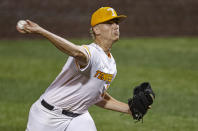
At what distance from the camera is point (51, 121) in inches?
178

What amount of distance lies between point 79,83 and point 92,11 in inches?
568

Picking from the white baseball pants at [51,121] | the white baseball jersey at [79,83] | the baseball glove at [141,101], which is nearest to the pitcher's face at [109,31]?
the white baseball jersey at [79,83]

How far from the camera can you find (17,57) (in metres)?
14.4

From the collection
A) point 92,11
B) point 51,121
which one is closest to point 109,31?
point 51,121

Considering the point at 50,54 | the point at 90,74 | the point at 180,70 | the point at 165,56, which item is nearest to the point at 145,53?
the point at 165,56

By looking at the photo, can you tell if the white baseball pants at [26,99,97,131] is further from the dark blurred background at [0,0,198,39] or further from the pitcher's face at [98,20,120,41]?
the dark blurred background at [0,0,198,39]

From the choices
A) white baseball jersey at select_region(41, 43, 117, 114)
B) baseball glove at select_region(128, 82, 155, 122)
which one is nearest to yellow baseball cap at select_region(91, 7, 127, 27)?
white baseball jersey at select_region(41, 43, 117, 114)

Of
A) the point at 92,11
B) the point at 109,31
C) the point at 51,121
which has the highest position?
the point at 109,31

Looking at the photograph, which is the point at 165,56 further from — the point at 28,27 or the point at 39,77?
the point at 28,27

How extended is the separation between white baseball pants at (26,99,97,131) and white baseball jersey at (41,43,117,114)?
0.34ft

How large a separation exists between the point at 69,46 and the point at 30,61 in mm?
10031

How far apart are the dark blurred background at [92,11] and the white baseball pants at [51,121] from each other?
13095 millimetres

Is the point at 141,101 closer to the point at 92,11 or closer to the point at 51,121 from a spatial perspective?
the point at 51,121

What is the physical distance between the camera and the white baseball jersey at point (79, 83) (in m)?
4.41
